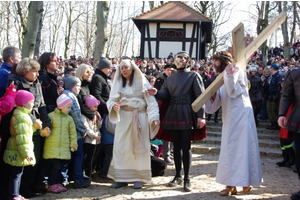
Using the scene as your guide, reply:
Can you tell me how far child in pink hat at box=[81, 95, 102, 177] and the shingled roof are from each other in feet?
61.1

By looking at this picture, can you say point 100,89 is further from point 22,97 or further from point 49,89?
point 22,97

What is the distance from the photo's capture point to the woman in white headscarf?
4.89 metres

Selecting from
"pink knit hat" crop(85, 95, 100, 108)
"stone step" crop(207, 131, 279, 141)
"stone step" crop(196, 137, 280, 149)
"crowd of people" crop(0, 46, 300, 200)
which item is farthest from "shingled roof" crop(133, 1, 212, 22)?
"pink knit hat" crop(85, 95, 100, 108)

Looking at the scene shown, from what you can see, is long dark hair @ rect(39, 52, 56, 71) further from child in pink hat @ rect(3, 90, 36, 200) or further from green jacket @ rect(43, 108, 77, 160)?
child in pink hat @ rect(3, 90, 36, 200)

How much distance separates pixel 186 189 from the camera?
15.5 ft

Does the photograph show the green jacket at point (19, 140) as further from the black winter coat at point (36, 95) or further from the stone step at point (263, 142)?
the stone step at point (263, 142)

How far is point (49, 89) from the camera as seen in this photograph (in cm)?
480

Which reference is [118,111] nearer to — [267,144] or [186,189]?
[186,189]

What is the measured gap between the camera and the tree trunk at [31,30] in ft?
28.7

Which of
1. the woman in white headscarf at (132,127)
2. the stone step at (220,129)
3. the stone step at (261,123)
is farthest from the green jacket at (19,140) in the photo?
the stone step at (261,123)

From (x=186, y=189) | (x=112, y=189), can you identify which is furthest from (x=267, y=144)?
(x=112, y=189)

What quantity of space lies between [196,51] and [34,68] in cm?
1995

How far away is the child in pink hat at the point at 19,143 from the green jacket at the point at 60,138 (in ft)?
1.70

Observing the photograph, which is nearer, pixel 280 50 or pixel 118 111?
pixel 118 111
